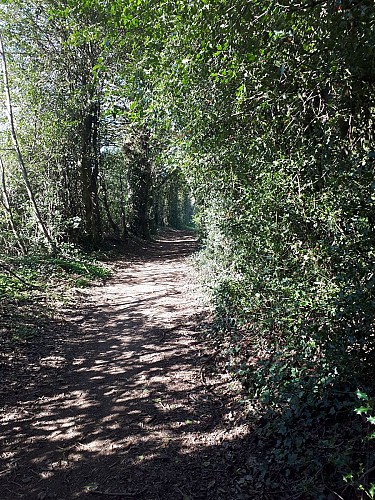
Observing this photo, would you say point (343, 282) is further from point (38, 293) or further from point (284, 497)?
point (38, 293)

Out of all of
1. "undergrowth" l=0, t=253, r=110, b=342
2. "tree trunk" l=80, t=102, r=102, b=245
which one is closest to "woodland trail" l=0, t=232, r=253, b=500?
"undergrowth" l=0, t=253, r=110, b=342

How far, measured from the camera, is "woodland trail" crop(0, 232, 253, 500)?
3.18 metres

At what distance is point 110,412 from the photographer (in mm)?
4219

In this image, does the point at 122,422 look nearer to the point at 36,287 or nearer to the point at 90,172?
the point at 36,287

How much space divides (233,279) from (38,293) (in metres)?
4.87

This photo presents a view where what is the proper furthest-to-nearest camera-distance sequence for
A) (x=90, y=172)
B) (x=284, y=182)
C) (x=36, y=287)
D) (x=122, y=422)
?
(x=90, y=172)
(x=36, y=287)
(x=284, y=182)
(x=122, y=422)

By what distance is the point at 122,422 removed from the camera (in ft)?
13.2

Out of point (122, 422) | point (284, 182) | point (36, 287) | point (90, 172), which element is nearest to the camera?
point (122, 422)

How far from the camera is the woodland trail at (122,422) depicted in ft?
10.4

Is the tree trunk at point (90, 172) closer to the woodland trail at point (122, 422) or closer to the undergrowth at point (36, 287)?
the undergrowth at point (36, 287)

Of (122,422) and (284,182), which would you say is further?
(284,182)

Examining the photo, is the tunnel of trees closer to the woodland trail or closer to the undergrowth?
the woodland trail

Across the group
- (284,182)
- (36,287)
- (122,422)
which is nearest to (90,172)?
(36,287)

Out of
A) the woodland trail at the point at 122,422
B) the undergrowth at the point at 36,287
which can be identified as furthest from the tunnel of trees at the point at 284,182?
the undergrowth at the point at 36,287
